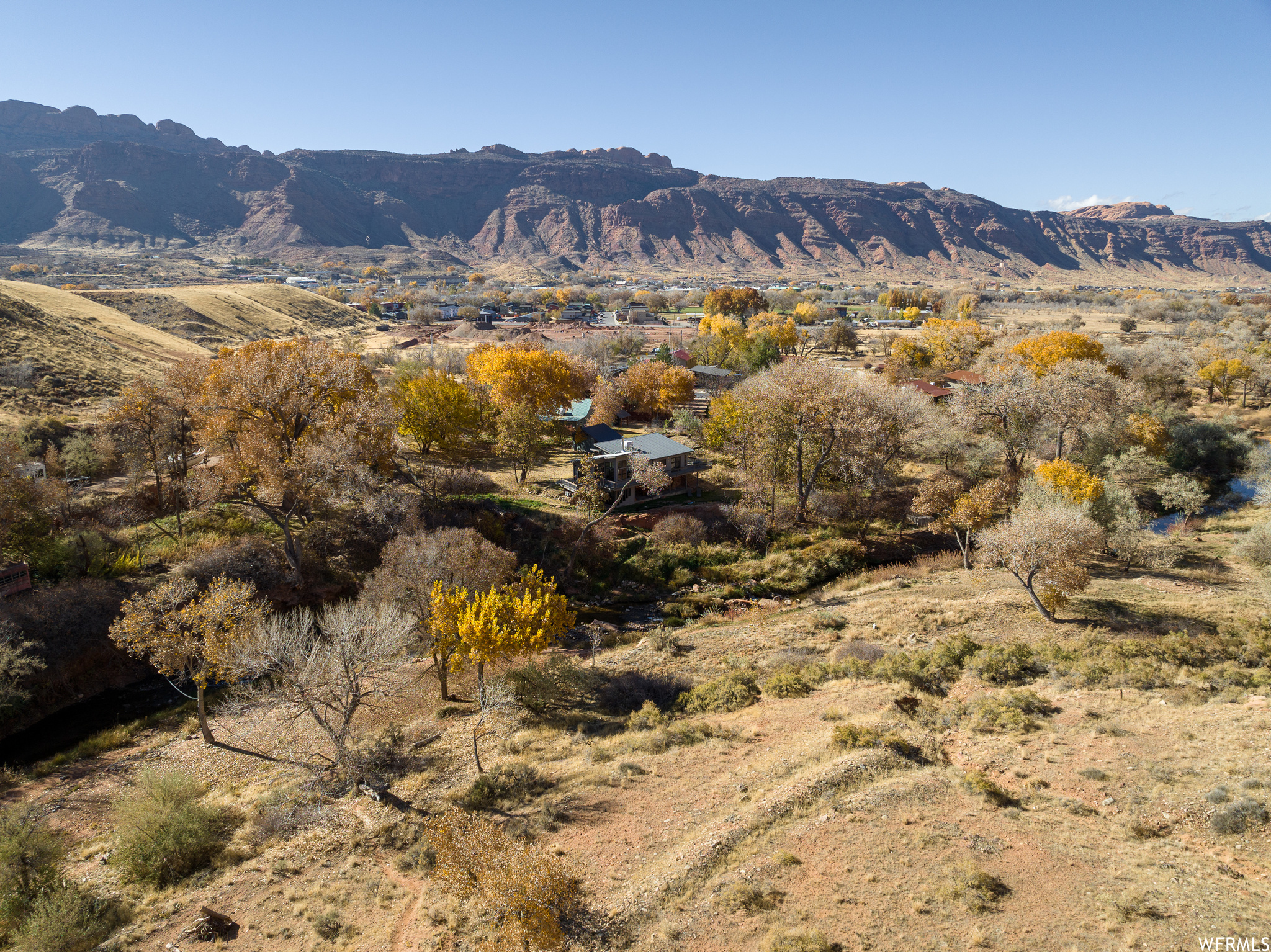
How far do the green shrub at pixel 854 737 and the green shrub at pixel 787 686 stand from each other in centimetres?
355

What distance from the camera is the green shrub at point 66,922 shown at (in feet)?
37.9

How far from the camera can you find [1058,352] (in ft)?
164

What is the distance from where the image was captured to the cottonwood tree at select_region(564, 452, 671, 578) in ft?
105

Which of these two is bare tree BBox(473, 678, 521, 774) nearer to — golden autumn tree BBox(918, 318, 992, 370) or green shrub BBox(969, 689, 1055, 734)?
green shrub BBox(969, 689, 1055, 734)

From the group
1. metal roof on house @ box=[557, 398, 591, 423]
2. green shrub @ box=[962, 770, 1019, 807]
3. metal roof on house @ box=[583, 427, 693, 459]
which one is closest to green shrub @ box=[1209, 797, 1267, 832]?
green shrub @ box=[962, 770, 1019, 807]

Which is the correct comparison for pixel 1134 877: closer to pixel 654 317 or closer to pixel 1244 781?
pixel 1244 781

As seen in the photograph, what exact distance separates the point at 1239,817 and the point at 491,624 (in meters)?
17.0

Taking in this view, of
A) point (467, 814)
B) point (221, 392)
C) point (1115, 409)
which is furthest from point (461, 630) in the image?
point (1115, 409)

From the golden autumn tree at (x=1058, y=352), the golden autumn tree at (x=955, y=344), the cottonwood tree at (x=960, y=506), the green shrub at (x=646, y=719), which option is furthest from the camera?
the golden autumn tree at (x=955, y=344)

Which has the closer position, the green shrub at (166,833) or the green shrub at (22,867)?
the green shrub at (22,867)

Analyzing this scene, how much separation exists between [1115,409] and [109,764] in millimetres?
53080

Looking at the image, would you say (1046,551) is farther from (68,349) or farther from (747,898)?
→ (68,349)

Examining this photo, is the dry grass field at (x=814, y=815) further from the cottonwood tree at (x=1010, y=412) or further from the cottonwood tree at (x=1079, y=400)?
the cottonwood tree at (x=1010, y=412)

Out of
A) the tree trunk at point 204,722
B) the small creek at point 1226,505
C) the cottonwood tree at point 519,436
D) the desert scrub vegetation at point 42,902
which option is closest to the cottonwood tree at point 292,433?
the cottonwood tree at point 519,436
